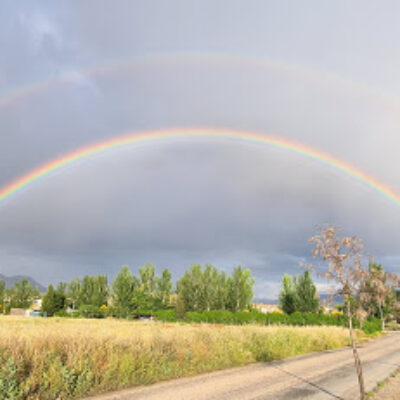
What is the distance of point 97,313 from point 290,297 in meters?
41.9

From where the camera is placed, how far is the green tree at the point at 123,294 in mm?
72000

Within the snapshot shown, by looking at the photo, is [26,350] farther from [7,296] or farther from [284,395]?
[7,296]

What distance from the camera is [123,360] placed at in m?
10.2

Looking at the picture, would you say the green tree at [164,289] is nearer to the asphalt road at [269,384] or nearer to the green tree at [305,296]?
the green tree at [305,296]

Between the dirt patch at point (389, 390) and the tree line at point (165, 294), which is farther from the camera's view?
the tree line at point (165, 294)

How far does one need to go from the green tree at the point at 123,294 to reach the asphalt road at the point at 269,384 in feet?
204

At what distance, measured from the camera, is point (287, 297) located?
62.5 metres

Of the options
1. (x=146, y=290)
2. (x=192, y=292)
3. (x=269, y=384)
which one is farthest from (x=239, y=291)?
(x=269, y=384)

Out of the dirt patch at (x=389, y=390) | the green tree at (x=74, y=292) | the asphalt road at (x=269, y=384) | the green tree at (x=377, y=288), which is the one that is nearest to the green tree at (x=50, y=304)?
the green tree at (x=74, y=292)

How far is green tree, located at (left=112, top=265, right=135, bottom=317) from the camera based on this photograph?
236 ft

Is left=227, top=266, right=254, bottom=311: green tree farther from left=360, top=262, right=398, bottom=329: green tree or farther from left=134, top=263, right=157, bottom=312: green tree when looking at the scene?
left=360, top=262, right=398, bottom=329: green tree

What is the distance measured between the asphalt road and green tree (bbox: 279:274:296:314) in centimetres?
4769

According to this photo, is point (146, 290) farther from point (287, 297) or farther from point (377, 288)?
point (377, 288)

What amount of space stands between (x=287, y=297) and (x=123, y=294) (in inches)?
1384
